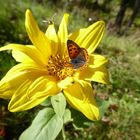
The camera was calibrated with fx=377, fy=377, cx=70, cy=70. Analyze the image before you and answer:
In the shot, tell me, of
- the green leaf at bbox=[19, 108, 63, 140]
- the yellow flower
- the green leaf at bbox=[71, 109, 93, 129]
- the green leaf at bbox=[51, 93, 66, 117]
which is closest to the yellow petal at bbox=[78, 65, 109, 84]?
the yellow flower

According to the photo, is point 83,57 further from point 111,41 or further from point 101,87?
point 111,41

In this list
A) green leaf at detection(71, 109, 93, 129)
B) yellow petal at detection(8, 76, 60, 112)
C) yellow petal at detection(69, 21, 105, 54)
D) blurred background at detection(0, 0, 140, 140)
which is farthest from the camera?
blurred background at detection(0, 0, 140, 140)

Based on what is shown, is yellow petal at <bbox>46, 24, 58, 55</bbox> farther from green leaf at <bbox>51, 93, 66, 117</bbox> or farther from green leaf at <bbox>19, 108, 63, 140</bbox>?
green leaf at <bbox>19, 108, 63, 140</bbox>

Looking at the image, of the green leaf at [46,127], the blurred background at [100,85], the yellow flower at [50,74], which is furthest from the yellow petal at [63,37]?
the green leaf at [46,127]

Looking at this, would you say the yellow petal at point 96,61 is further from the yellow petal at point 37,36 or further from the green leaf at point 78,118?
the green leaf at point 78,118

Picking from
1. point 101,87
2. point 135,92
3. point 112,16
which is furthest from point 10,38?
point 112,16

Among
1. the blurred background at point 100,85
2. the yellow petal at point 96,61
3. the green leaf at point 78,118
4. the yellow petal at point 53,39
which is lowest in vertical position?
the blurred background at point 100,85
